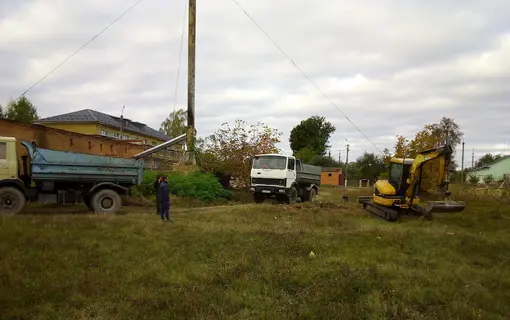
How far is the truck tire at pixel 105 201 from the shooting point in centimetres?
1446

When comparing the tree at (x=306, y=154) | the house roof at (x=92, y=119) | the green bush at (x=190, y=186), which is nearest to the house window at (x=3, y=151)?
the green bush at (x=190, y=186)

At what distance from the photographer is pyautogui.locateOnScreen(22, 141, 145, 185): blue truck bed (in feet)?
44.3

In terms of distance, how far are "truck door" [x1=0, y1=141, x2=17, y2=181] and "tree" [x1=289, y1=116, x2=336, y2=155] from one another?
209ft

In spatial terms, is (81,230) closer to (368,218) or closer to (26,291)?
(26,291)

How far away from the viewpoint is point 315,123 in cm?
7669

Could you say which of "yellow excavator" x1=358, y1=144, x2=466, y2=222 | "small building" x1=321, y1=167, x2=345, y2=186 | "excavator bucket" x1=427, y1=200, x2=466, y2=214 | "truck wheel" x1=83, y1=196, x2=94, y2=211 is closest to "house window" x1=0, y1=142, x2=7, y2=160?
"truck wheel" x1=83, y1=196, x2=94, y2=211

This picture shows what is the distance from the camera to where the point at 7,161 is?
13234 mm

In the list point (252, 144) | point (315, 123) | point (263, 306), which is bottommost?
point (263, 306)

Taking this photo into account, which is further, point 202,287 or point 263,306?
point 202,287

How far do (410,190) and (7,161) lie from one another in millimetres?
13476

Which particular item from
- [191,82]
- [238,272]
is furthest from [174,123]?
[238,272]

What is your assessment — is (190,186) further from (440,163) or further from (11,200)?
(440,163)

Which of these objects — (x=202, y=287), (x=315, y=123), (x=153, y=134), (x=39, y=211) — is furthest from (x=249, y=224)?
(x=315, y=123)

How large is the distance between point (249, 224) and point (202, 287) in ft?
20.4
